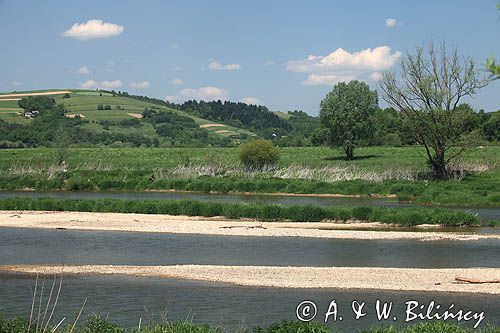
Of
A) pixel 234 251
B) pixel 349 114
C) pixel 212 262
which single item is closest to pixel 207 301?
pixel 212 262

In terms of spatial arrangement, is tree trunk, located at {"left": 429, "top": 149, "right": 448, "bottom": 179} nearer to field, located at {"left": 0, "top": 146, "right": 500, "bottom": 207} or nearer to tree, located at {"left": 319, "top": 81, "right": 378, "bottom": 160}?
field, located at {"left": 0, "top": 146, "right": 500, "bottom": 207}

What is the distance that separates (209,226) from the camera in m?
37.9

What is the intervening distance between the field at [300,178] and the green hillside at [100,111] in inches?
2580

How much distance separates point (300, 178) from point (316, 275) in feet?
123

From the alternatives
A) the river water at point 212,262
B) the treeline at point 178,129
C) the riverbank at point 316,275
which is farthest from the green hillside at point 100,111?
the riverbank at point 316,275

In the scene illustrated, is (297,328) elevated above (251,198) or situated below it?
above

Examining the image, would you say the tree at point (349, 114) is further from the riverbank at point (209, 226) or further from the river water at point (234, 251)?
the river water at point (234, 251)

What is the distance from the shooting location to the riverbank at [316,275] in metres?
23.0

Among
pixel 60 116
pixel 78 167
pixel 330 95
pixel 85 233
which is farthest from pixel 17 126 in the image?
pixel 85 233

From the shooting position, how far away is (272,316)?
19.0 meters

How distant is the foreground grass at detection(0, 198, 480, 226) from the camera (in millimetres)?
38750

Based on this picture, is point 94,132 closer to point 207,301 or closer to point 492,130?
point 492,130

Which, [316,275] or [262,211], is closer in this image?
[316,275]

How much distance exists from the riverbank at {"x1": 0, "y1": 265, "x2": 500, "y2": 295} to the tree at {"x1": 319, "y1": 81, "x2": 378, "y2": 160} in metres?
50.7
